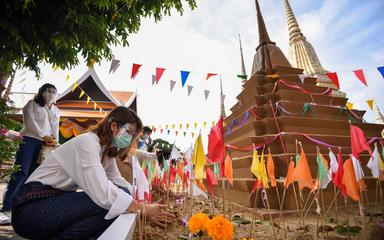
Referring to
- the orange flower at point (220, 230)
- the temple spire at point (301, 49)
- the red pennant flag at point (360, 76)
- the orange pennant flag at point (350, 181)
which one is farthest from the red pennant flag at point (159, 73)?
the temple spire at point (301, 49)

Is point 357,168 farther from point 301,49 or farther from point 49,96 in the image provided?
point 301,49

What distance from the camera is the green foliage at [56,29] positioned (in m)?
1.96

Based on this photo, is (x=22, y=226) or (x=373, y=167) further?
(x=373, y=167)

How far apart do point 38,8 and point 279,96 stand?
5694 mm

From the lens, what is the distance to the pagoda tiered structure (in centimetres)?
474

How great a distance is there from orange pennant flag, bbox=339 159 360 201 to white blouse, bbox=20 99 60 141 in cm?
424

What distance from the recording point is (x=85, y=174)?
1498 millimetres

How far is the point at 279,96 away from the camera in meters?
6.12

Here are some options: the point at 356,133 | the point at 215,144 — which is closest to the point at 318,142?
the point at 356,133

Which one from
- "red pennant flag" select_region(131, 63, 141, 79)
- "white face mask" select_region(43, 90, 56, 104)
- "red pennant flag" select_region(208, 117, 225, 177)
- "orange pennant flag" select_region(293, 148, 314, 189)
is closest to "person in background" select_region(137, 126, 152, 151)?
"red pennant flag" select_region(131, 63, 141, 79)

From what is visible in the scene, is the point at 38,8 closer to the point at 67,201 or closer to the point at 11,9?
the point at 11,9

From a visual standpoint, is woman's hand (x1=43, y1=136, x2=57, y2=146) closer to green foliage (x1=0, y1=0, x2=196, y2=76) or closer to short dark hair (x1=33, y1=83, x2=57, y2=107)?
short dark hair (x1=33, y1=83, x2=57, y2=107)

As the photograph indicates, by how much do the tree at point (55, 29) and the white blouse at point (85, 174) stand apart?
46.4 inches

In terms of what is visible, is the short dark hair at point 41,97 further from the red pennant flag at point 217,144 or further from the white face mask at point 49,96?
the red pennant flag at point 217,144
